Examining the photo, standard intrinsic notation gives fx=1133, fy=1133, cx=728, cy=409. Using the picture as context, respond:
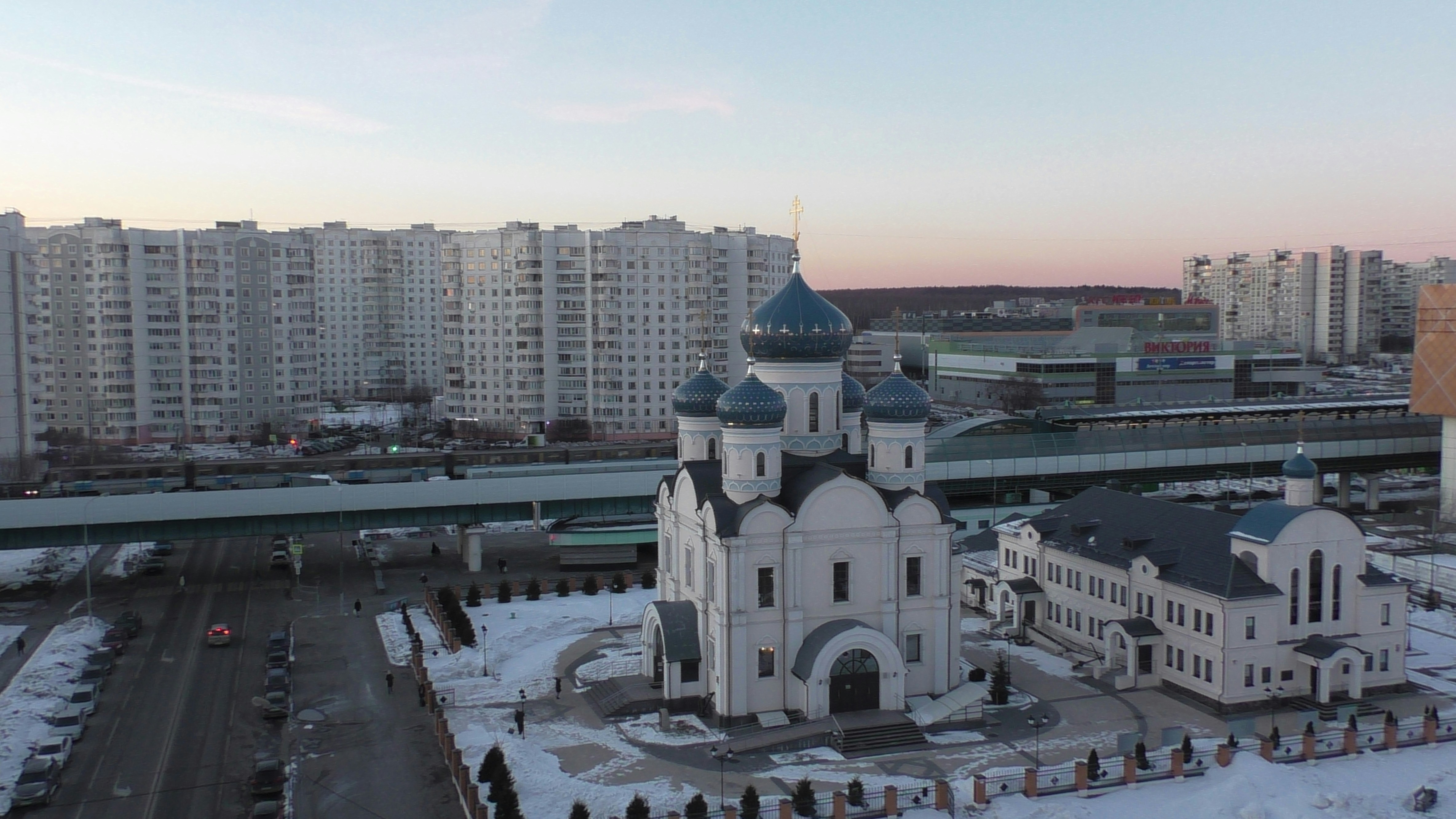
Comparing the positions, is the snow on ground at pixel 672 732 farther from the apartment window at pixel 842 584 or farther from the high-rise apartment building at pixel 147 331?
the high-rise apartment building at pixel 147 331

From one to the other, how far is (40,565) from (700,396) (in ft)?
120

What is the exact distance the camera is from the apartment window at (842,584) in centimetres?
3328

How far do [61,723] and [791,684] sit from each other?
20.5 metres

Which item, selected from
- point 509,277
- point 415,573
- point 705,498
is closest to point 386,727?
point 705,498

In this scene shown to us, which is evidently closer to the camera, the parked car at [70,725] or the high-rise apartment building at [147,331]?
the parked car at [70,725]

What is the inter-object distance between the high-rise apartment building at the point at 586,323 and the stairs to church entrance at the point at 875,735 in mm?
66815

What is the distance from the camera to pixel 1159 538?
124 ft

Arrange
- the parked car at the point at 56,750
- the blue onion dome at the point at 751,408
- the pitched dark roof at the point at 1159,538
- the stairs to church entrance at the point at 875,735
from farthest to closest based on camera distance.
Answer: the pitched dark roof at the point at 1159,538 → the blue onion dome at the point at 751,408 → the stairs to church entrance at the point at 875,735 → the parked car at the point at 56,750

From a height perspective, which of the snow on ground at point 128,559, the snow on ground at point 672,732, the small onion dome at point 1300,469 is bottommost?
the snow on ground at point 672,732

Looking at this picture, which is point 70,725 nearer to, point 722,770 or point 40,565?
point 722,770

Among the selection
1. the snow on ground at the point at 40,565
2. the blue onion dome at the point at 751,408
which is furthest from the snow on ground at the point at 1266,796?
the snow on ground at the point at 40,565

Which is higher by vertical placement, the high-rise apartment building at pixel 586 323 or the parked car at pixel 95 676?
the high-rise apartment building at pixel 586 323

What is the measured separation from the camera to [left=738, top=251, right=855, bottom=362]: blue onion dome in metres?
35.8

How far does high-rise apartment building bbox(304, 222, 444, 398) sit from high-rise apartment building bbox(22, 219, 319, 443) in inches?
1531
